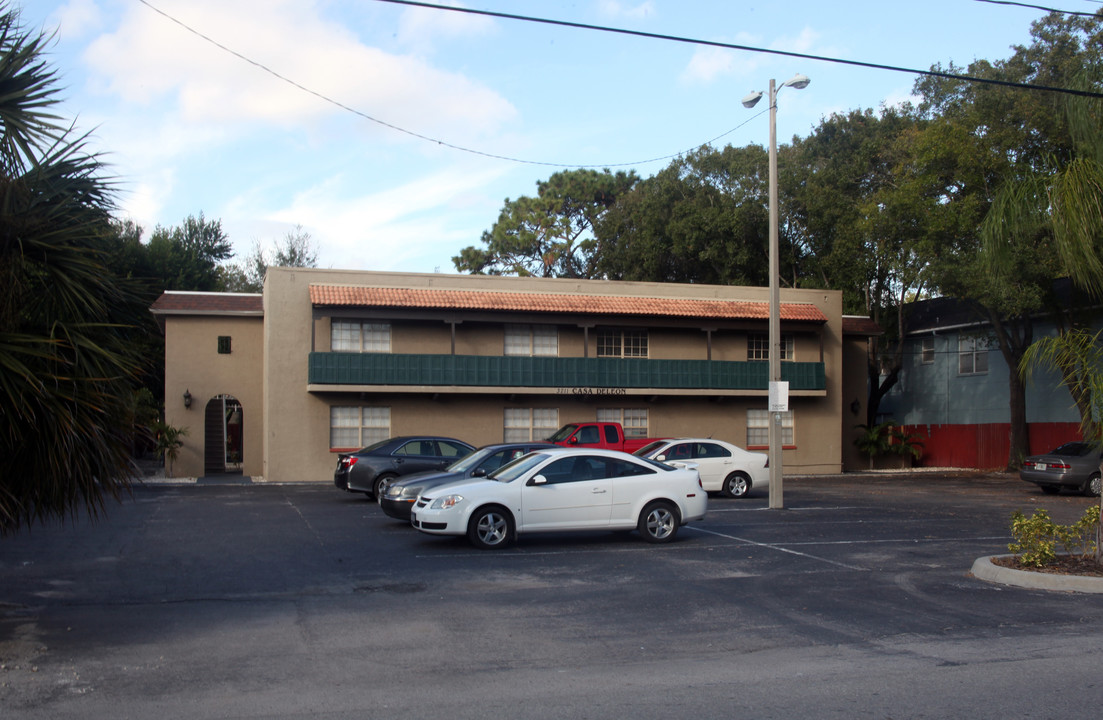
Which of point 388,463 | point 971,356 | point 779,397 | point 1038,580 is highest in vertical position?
point 971,356

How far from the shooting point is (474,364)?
101 feet

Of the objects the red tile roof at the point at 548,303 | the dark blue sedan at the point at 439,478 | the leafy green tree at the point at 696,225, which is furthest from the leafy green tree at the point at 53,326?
the leafy green tree at the point at 696,225

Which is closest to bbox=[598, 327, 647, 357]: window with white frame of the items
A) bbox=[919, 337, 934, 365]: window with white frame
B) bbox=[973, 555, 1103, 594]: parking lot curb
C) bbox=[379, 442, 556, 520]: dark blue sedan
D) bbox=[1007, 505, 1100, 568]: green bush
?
bbox=[919, 337, 934, 365]: window with white frame

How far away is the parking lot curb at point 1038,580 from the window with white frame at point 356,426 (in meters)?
21.8

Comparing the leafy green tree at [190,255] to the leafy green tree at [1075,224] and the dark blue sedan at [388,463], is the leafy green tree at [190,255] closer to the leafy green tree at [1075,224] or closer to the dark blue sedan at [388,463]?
the dark blue sedan at [388,463]

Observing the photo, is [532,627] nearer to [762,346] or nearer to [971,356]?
[762,346]

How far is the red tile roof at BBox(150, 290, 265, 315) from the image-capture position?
3039cm

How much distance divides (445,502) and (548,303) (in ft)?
61.2

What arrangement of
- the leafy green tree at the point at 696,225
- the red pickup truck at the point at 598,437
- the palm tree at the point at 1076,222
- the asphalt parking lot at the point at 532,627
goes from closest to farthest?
the asphalt parking lot at the point at 532,627, the palm tree at the point at 1076,222, the red pickup truck at the point at 598,437, the leafy green tree at the point at 696,225

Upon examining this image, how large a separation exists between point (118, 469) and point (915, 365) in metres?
39.6

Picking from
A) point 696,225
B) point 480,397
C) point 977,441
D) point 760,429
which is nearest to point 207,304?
point 480,397

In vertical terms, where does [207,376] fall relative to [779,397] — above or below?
above

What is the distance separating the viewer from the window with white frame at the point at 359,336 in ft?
99.2

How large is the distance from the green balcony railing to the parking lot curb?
20805 millimetres
